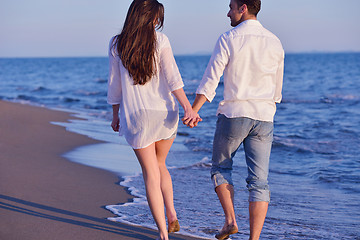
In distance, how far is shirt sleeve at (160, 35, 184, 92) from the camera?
310 cm

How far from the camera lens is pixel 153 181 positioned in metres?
3.24

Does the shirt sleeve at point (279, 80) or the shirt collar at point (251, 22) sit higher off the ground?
the shirt collar at point (251, 22)

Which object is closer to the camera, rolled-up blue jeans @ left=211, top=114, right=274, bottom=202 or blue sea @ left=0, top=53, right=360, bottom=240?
rolled-up blue jeans @ left=211, top=114, right=274, bottom=202

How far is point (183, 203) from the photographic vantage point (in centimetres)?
470

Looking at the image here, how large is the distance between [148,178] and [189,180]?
2.65 m

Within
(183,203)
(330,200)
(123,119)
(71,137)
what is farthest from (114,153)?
(123,119)

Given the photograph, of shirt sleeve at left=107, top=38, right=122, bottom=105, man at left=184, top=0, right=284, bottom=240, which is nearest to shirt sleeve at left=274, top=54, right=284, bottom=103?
man at left=184, top=0, right=284, bottom=240

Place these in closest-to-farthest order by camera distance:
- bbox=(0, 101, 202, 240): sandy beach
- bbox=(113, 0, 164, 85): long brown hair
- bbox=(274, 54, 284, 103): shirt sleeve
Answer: bbox=(113, 0, 164, 85): long brown hair
bbox=(274, 54, 284, 103): shirt sleeve
bbox=(0, 101, 202, 240): sandy beach

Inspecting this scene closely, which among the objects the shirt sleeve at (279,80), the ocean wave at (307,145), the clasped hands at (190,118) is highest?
the shirt sleeve at (279,80)

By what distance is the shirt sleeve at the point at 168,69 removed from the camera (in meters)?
3.10

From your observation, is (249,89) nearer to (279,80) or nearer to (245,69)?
(245,69)

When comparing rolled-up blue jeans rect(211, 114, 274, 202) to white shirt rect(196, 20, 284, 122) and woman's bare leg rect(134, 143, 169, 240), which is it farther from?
woman's bare leg rect(134, 143, 169, 240)


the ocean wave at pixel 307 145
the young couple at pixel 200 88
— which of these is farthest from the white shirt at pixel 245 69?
the ocean wave at pixel 307 145

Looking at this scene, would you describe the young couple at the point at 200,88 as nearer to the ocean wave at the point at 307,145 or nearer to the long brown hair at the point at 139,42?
the long brown hair at the point at 139,42
